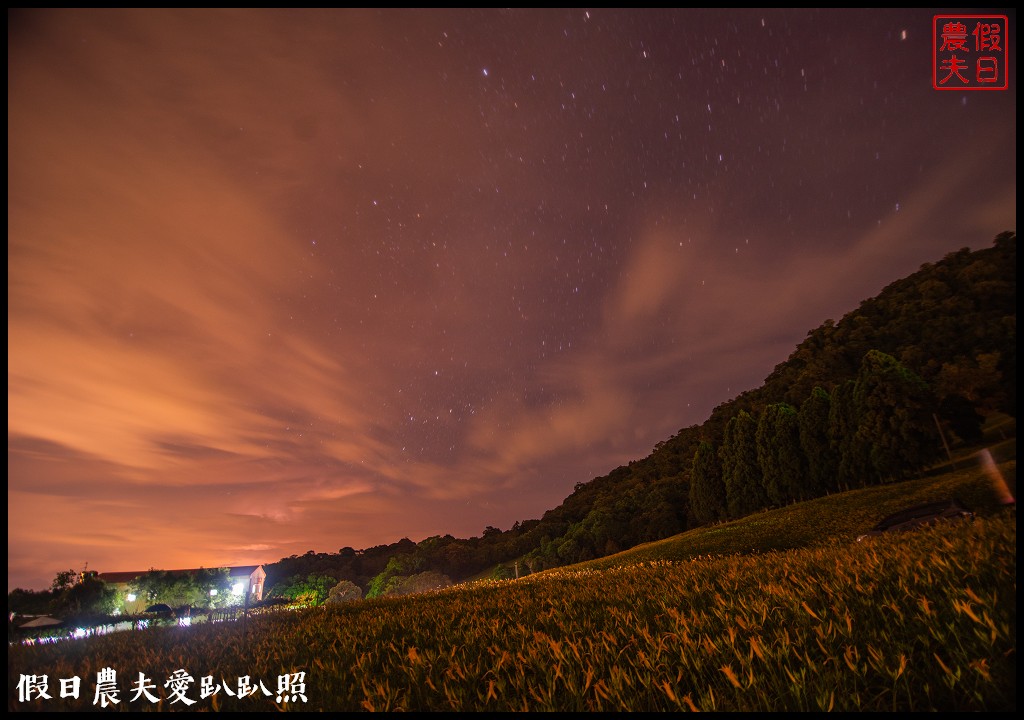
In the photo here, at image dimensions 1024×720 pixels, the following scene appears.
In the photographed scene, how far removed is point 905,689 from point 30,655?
1059cm

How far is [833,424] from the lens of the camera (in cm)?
4806

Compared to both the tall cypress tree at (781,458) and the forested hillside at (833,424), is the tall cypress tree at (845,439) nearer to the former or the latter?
the forested hillside at (833,424)

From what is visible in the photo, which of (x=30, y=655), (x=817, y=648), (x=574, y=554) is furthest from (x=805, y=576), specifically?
(x=574, y=554)

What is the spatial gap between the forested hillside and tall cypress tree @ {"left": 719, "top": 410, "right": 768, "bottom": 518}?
0.14 m

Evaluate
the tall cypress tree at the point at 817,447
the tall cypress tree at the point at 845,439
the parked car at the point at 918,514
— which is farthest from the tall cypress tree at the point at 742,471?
the parked car at the point at 918,514

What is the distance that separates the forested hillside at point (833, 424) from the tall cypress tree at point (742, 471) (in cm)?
14

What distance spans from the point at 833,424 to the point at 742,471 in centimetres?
1196

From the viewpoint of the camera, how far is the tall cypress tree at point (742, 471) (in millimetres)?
55000

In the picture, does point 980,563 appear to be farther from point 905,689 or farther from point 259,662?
point 259,662

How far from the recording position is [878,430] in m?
42.0

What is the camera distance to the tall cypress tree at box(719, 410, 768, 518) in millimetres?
55000

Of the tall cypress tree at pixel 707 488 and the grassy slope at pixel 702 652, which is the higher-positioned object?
the grassy slope at pixel 702 652

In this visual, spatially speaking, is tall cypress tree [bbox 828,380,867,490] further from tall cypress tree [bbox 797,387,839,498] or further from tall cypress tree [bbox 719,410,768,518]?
tall cypress tree [bbox 719,410,768,518]

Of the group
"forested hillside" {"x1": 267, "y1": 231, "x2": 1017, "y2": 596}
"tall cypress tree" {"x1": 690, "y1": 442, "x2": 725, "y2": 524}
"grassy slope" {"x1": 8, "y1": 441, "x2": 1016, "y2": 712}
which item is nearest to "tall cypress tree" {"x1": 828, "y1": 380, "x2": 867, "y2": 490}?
"forested hillside" {"x1": 267, "y1": 231, "x2": 1017, "y2": 596}
